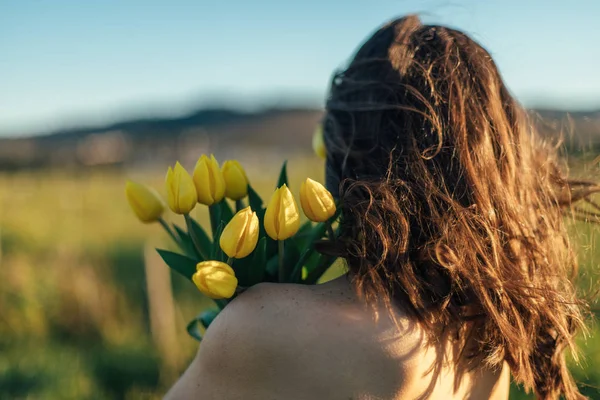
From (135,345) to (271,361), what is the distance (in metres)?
4.53

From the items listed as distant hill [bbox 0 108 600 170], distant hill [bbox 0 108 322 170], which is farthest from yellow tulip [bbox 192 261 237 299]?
distant hill [bbox 0 108 322 170]

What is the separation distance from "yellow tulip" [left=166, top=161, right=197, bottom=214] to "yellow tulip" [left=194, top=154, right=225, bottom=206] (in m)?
0.03

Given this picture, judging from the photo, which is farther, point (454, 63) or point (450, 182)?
point (454, 63)

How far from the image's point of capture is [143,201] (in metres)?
1.69

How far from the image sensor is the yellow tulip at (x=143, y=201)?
1.68 metres

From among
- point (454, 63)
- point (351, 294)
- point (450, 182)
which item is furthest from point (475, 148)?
point (351, 294)

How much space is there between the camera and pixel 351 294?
1.36m

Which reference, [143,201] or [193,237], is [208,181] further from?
[143,201]

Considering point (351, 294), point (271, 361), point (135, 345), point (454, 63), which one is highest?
point (454, 63)

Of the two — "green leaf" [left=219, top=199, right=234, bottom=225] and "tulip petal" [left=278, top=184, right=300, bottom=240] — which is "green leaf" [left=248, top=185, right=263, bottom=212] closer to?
"green leaf" [left=219, top=199, right=234, bottom=225]

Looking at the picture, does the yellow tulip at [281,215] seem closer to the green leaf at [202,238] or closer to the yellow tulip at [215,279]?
the yellow tulip at [215,279]

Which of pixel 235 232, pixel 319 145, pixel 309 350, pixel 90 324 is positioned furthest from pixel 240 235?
pixel 90 324

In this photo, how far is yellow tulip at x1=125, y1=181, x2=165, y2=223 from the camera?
66.2 inches

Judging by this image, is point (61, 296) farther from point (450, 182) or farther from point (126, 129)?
point (126, 129)
